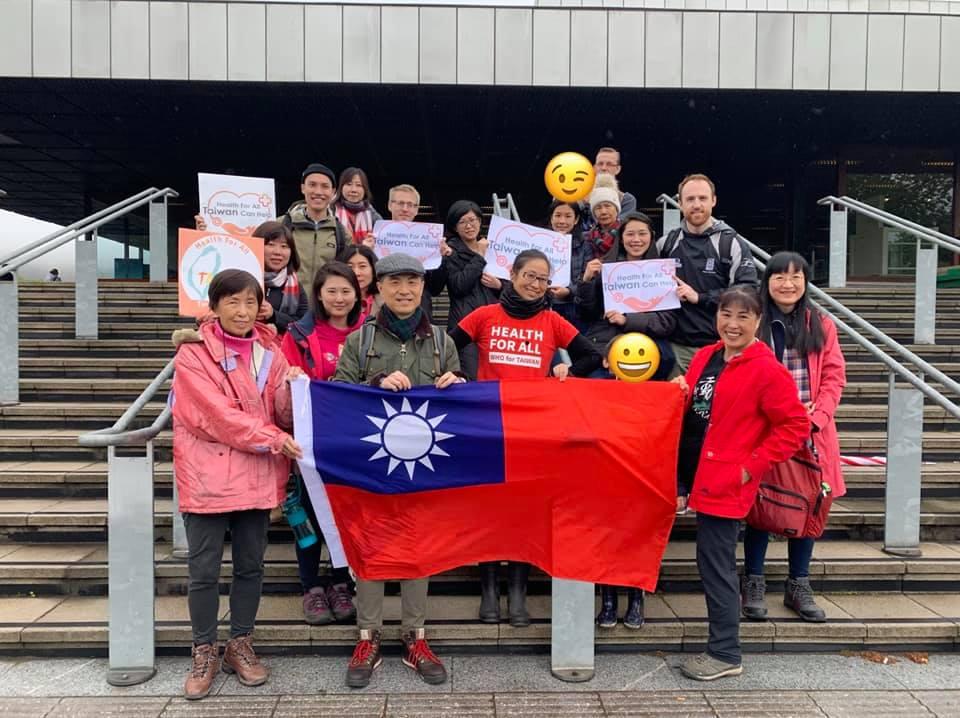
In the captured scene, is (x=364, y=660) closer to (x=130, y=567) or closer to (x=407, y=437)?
(x=407, y=437)

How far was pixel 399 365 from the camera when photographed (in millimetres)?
3900

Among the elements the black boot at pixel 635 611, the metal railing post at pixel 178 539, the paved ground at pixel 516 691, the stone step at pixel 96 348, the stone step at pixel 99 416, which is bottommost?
the paved ground at pixel 516 691

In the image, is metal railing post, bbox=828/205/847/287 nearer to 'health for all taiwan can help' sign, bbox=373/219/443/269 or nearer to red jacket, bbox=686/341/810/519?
'health for all taiwan can help' sign, bbox=373/219/443/269

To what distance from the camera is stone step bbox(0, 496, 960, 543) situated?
4.92 m

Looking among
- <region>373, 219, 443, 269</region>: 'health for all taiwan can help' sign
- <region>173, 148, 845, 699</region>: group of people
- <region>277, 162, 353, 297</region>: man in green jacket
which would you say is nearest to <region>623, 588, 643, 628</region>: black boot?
<region>173, 148, 845, 699</region>: group of people

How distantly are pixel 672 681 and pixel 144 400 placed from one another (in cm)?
337

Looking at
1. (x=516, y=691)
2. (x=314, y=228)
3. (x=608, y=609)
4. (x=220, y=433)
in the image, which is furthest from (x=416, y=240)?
(x=516, y=691)

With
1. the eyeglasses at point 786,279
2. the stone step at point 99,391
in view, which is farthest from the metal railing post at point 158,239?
the eyeglasses at point 786,279

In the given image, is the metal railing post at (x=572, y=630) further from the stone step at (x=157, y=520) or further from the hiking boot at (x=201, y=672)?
the hiking boot at (x=201, y=672)

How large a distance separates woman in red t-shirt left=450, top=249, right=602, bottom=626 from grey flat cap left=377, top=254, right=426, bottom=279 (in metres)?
0.56

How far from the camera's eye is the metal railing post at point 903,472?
15.7ft

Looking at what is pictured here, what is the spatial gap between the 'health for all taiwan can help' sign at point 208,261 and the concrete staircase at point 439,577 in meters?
1.56

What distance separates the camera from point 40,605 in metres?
4.38

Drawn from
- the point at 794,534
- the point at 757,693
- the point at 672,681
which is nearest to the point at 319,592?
the point at 672,681
